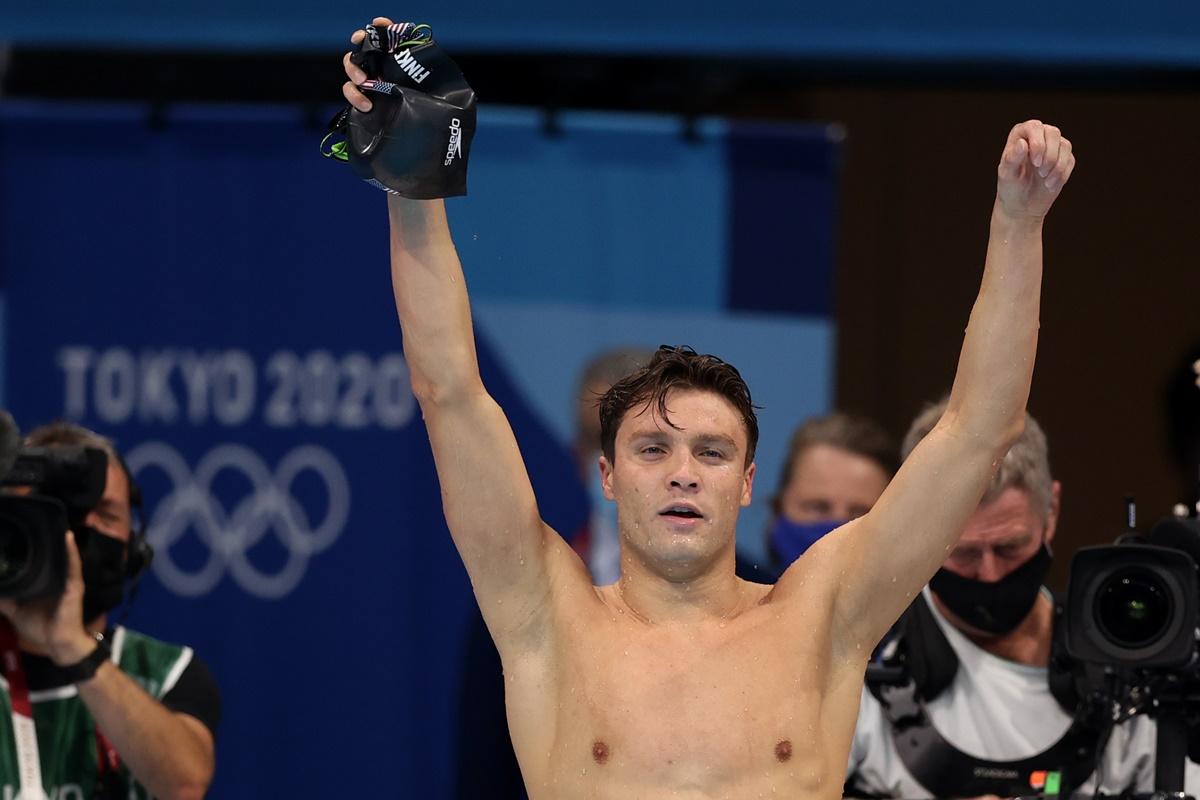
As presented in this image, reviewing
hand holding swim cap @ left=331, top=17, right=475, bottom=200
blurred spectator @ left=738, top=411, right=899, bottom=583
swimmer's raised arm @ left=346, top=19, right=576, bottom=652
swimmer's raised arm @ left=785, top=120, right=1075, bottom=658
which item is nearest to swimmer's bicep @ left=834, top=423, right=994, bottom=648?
swimmer's raised arm @ left=785, top=120, right=1075, bottom=658

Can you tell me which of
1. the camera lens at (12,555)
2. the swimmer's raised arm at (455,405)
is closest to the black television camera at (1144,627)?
the swimmer's raised arm at (455,405)

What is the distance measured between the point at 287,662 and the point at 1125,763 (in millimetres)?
2078

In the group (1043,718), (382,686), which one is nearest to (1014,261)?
(1043,718)

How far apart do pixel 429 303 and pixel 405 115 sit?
0.28 metres

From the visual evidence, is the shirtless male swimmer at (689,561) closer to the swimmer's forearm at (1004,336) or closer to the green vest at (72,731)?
the swimmer's forearm at (1004,336)

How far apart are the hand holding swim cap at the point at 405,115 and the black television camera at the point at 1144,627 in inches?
54.6

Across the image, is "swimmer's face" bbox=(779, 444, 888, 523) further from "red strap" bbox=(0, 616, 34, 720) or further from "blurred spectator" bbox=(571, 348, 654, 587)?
"red strap" bbox=(0, 616, 34, 720)

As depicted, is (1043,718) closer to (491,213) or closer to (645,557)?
(645,557)

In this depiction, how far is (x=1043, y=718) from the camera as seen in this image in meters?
3.57

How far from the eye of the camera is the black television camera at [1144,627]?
10.8 feet

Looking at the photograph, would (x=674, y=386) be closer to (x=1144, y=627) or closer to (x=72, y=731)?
(x=1144, y=627)

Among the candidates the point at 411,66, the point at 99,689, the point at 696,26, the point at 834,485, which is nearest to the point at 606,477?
the point at 411,66

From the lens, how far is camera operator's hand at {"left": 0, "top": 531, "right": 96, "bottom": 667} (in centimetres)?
347

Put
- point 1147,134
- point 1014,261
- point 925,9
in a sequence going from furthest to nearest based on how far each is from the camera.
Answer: point 1147,134 → point 925,9 → point 1014,261
